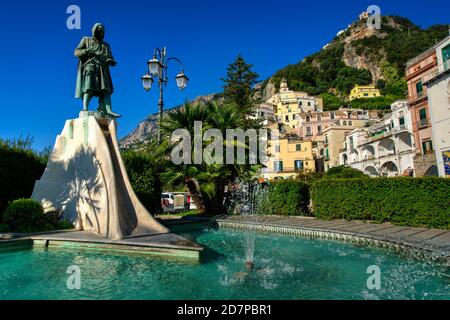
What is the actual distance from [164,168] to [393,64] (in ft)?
394

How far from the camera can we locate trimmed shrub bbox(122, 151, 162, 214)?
15828mm

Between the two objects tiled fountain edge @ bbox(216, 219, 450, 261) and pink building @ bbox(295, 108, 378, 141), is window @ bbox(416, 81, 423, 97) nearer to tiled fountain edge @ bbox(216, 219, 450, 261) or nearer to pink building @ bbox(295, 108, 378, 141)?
tiled fountain edge @ bbox(216, 219, 450, 261)

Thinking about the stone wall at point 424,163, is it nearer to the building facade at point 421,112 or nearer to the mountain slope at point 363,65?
the building facade at point 421,112

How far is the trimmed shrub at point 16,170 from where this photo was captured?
40.4 feet

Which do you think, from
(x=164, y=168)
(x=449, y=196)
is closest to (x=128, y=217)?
(x=164, y=168)

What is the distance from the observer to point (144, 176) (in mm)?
16391

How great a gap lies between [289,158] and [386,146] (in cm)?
1572

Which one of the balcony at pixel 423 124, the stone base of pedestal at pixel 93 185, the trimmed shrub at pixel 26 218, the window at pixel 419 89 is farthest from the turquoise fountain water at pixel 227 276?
the window at pixel 419 89

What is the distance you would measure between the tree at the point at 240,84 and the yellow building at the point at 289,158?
20.3 metres

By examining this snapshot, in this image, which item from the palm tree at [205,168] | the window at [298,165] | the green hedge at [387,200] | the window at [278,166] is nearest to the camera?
the green hedge at [387,200]

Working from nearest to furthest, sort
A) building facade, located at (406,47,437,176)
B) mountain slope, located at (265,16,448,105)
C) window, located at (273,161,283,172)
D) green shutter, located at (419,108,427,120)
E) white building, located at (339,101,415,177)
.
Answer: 1. building facade, located at (406,47,437,176)
2. green shutter, located at (419,108,427,120)
3. white building, located at (339,101,415,177)
4. window, located at (273,161,283,172)
5. mountain slope, located at (265,16,448,105)

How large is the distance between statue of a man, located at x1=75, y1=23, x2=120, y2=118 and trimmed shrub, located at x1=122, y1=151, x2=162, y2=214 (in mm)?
5422

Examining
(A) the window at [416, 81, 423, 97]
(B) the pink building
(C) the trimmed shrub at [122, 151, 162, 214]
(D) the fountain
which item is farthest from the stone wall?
(B) the pink building

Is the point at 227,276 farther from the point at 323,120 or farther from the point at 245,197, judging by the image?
the point at 323,120
